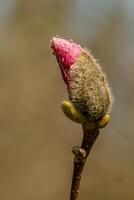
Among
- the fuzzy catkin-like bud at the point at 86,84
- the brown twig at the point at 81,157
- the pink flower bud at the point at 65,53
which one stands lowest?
the brown twig at the point at 81,157

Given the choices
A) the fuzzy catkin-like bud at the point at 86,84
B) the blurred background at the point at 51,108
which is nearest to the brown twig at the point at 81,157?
the fuzzy catkin-like bud at the point at 86,84

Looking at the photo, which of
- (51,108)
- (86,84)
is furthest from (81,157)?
(51,108)

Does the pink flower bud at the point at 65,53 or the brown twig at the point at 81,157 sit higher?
the pink flower bud at the point at 65,53

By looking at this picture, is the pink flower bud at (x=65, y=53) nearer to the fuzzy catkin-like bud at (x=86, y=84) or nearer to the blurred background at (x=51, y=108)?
the fuzzy catkin-like bud at (x=86, y=84)

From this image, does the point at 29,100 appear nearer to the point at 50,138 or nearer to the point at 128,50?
the point at 50,138

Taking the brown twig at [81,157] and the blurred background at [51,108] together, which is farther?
the blurred background at [51,108]

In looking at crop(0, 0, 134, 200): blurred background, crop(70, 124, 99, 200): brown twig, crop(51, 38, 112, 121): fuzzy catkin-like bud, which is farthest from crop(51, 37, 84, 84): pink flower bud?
crop(0, 0, 134, 200): blurred background

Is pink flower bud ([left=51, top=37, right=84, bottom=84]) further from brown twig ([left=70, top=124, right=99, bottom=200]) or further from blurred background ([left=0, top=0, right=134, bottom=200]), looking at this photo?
blurred background ([left=0, top=0, right=134, bottom=200])
